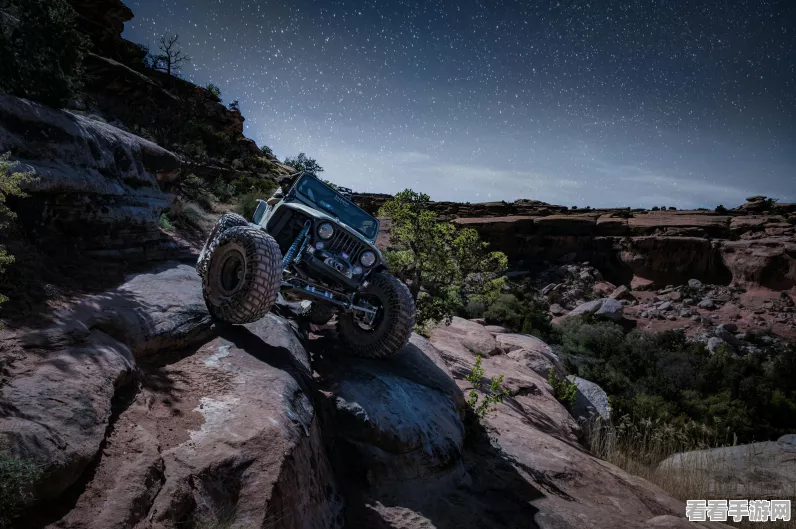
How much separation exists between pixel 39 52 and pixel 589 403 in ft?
43.9

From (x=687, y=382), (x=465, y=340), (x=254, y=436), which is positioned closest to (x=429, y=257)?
(x=465, y=340)

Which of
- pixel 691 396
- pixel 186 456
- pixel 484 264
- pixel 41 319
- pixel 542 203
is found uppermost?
pixel 542 203

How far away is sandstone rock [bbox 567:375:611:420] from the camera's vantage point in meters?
9.24

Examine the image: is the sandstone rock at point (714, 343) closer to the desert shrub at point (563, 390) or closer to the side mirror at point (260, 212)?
the desert shrub at point (563, 390)

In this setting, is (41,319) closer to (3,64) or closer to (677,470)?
(3,64)

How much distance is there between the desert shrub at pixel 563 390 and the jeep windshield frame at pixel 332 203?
579cm

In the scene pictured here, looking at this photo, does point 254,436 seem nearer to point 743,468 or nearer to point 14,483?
point 14,483

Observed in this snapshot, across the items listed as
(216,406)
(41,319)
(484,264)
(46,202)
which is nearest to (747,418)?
(484,264)

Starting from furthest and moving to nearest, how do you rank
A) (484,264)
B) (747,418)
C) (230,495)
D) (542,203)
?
1. (542,203)
2. (484,264)
3. (747,418)
4. (230,495)

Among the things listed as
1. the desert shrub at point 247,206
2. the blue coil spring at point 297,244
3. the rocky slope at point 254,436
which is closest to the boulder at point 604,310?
the desert shrub at point 247,206

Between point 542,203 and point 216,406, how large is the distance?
50.0 meters

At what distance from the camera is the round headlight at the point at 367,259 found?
602 cm

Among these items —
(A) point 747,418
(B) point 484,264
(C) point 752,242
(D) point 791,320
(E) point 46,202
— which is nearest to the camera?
(E) point 46,202

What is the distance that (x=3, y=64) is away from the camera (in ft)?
20.6
